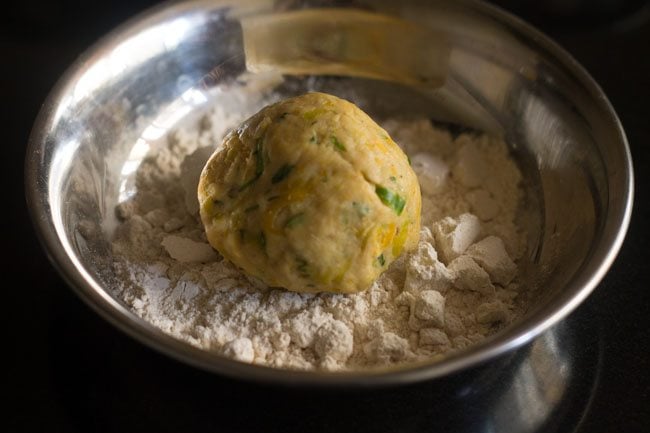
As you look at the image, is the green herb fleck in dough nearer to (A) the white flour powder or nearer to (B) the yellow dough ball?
(B) the yellow dough ball

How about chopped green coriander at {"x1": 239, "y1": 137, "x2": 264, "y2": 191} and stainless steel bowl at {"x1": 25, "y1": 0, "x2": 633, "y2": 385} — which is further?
chopped green coriander at {"x1": 239, "y1": 137, "x2": 264, "y2": 191}

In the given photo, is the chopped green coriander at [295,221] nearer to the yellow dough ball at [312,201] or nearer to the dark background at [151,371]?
the yellow dough ball at [312,201]

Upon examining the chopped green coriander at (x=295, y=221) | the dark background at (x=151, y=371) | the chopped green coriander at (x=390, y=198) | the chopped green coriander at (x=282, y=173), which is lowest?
the dark background at (x=151, y=371)

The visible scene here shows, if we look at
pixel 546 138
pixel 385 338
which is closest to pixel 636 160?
pixel 546 138

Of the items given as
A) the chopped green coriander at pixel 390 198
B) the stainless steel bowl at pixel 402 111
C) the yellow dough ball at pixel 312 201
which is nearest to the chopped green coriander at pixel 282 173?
the yellow dough ball at pixel 312 201

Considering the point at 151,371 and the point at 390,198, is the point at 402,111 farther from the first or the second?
the point at 151,371

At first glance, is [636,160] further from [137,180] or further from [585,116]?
[137,180]

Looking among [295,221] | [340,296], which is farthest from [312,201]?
[340,296]

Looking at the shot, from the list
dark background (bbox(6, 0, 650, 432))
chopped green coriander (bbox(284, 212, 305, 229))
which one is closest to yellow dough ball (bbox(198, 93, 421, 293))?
chopped green coriander (bbox(284, 212, 305, 229))

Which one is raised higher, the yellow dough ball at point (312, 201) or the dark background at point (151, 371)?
the yellow dough ball at point (312, 201)
